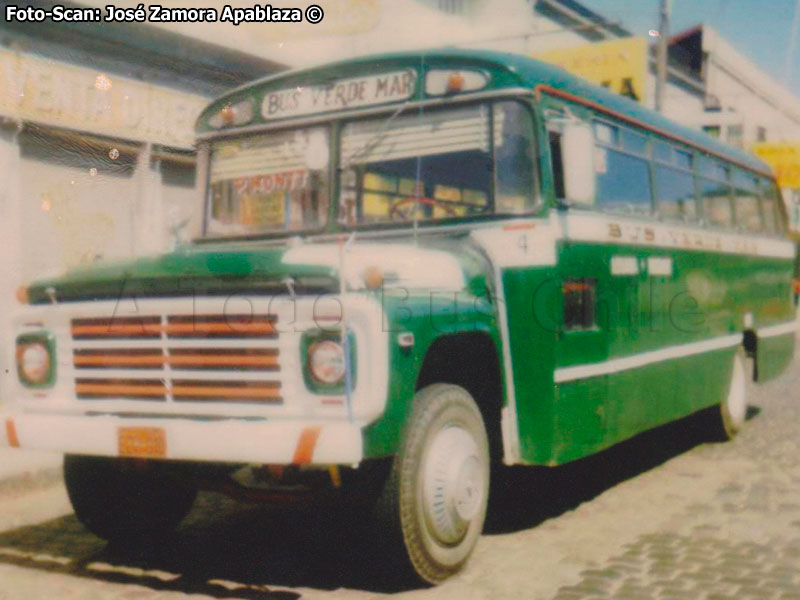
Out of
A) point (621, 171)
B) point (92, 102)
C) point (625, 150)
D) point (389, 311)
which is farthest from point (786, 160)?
point (389, 311)

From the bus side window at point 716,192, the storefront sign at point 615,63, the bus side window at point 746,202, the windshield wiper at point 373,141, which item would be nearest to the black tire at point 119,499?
the windshield wiper at point 373,141

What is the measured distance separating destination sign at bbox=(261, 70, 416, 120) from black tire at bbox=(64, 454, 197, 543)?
2273 mm

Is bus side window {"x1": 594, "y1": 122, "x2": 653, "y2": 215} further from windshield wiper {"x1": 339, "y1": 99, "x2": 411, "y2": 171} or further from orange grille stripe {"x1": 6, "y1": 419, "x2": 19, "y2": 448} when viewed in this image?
orange grille stripe {"x1": 6, "y1": 419, "x2": 19, "y2": 448}

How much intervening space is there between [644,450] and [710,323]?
1.26 m

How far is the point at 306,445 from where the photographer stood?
3.84 metres

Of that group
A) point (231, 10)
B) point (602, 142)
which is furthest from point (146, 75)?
point (602, 142)

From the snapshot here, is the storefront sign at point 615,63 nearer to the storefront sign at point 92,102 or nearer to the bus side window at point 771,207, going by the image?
the bus side window at point 771,207

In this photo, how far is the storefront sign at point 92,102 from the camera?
1026 centimetres

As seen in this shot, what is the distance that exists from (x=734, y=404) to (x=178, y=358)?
240 inches

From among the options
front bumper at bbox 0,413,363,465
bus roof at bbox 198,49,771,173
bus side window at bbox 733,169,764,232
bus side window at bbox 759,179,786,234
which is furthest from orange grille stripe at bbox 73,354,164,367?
bus side window at bbox 759,179,786,234

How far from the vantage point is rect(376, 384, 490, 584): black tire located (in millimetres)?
4227

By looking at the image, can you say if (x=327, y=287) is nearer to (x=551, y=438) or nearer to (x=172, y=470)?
(x=172, y=470)

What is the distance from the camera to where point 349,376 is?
390cm

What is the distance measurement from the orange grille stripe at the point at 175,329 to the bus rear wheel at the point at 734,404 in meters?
5.64
